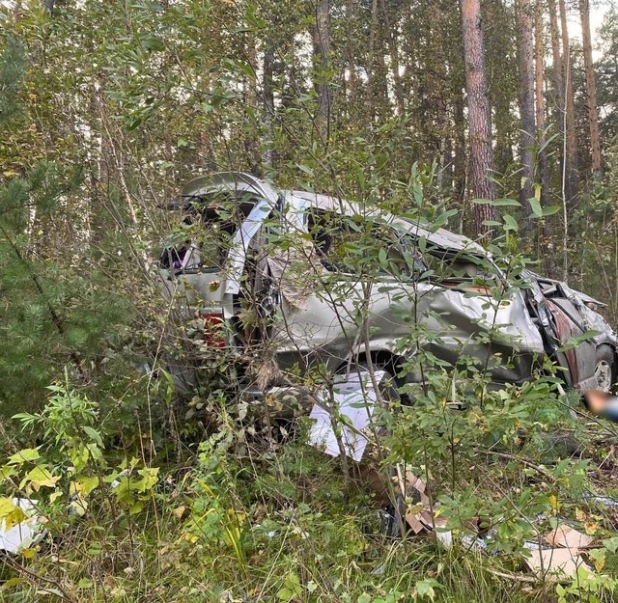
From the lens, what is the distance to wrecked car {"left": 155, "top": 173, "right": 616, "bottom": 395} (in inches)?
87.3

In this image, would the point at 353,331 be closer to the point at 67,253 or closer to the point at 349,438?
the point at 349,438

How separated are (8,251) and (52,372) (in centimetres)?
78

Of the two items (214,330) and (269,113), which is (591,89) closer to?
(269,113)

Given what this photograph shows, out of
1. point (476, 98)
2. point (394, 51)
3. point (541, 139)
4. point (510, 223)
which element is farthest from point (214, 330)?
point (394, 51)

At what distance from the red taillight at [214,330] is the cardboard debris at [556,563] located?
2.05 m

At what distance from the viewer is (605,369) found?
531 cm

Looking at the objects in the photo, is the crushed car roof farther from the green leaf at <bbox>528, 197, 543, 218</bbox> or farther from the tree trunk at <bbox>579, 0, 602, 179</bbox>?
the tree trunk at <bbox>579, 0, 602, 179</bbox>

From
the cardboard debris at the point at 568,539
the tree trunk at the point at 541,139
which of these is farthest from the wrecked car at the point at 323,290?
the cardboard debris at the point at 568,539

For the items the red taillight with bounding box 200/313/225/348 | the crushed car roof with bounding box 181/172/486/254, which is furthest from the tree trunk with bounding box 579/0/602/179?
the red taillight with bounding box 200/313/225/348

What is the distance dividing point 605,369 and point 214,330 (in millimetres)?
4354

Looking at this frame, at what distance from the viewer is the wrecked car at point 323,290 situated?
2.22m

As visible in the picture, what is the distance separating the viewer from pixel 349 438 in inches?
116

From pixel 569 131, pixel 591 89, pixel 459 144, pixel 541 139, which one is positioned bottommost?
pixel 541 139

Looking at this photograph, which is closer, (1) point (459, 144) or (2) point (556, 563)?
(2) point (556, 563)
